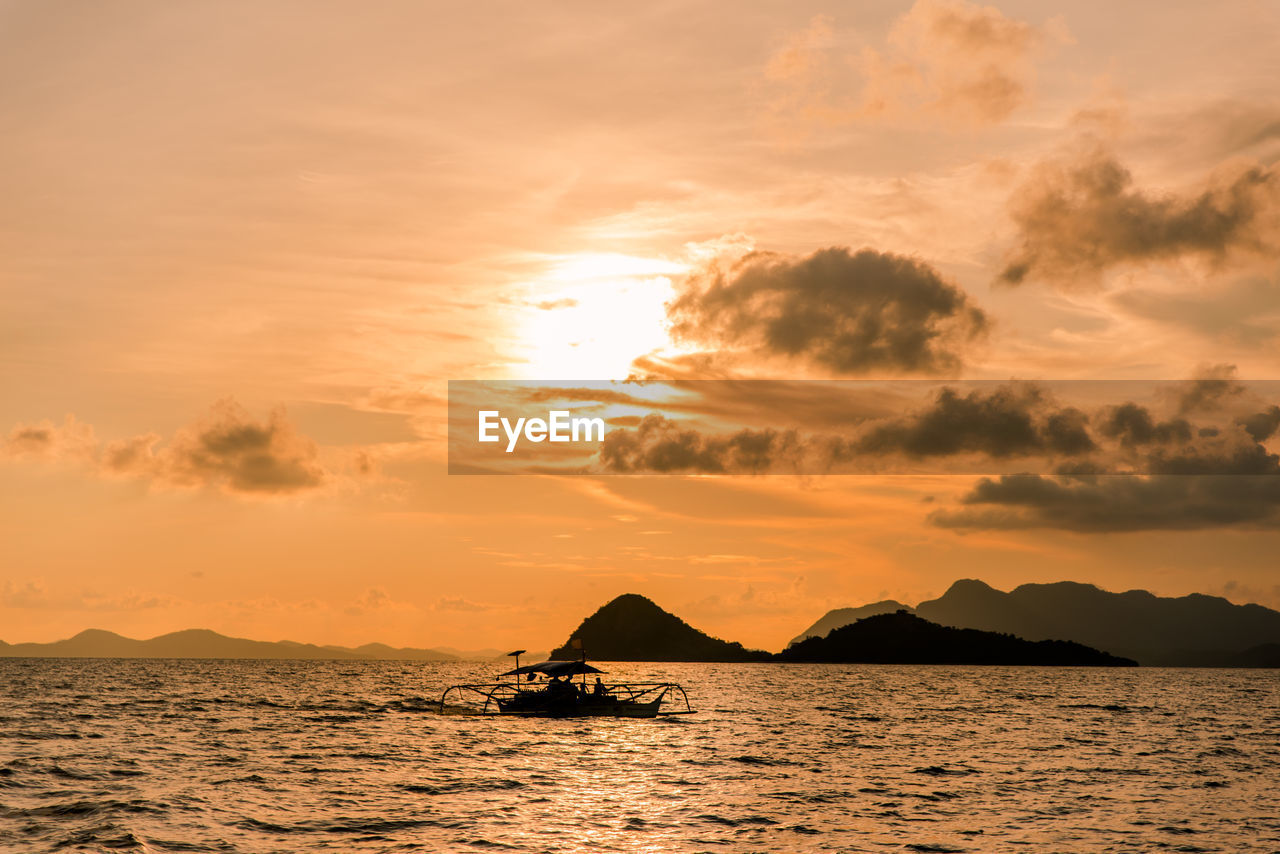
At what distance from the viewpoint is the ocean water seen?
45.3 m

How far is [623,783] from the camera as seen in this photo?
2394 inches

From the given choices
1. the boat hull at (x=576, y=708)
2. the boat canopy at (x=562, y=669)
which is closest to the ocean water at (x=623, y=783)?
the boat hull at (x=576, y=708)

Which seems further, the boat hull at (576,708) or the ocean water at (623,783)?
the boat hull at (576,708)

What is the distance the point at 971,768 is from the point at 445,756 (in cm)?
3628

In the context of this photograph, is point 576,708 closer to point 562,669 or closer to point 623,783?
point 562,669

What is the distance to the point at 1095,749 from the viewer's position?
86.1 m

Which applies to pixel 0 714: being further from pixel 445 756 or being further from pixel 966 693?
pixel 966 693

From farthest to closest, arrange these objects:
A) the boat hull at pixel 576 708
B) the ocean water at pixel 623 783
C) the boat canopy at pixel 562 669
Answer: the boat hull at pixel 576 708 → the boat canopy at pixel 562 669 → the ocean water at pixel 623 783

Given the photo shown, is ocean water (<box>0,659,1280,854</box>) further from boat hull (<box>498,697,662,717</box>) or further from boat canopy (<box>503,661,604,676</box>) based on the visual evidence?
boat canopy (<box>503,661,604,676</box>)

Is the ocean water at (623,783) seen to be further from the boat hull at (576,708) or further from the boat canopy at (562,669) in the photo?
the boat canopy at (562,669)

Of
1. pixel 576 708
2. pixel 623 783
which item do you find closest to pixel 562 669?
pixel 576 708

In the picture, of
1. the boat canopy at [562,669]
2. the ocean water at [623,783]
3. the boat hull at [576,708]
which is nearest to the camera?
the ocean water at [623,783]

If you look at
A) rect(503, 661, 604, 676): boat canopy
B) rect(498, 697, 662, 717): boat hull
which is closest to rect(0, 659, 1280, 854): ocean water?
rect(498, 697, 662, 717): boat hull

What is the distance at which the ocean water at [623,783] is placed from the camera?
149 ft
